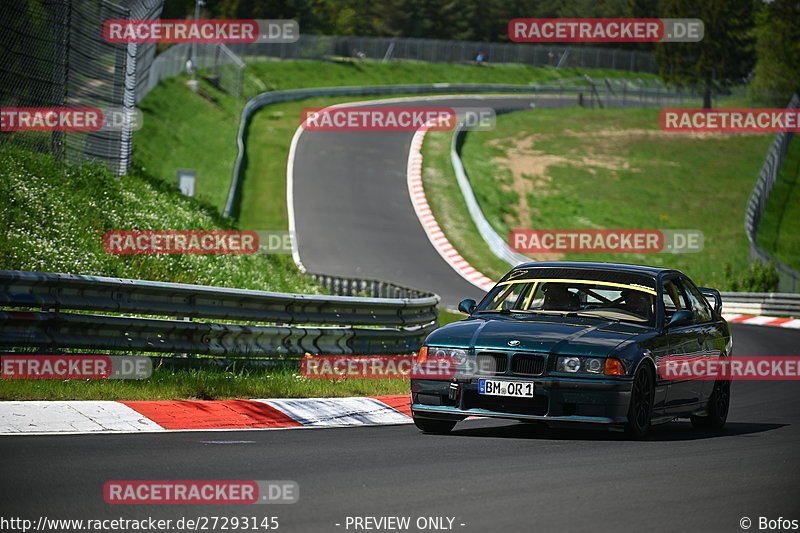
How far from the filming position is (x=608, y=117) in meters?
75.8

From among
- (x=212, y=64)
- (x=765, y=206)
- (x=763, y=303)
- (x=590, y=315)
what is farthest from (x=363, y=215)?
(x=590, y=315)

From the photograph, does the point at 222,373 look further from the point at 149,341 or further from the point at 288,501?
the point at 288,501

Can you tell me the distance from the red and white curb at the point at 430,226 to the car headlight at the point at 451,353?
23.0 meters

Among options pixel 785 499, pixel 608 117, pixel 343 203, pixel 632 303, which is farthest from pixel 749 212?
pixel 785 499

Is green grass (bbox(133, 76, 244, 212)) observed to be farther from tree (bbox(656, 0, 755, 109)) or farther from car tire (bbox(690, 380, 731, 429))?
tree (bbox(656, 0, 755, 109))

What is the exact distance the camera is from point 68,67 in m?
16.2

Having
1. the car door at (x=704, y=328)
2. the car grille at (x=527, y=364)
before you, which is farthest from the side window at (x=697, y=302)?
the car grille at (x=527, y=364)

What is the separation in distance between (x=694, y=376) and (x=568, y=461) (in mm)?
3046

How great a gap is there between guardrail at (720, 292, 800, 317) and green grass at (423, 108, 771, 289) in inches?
140

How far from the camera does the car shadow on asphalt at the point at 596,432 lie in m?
9.98

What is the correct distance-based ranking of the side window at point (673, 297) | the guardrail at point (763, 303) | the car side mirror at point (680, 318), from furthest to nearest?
1. the guardrail at point (763, 303)
2. the side window at point (673, 297)
3. the car side mirror at point (680, 318)

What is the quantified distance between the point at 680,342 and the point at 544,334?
5.44 ft

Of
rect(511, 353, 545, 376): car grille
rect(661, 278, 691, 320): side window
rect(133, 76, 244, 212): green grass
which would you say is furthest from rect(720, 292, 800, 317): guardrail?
rect(511, 353, 545, 376): car grille

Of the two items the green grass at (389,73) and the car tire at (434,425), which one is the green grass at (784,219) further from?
the car tire at (434,425)
